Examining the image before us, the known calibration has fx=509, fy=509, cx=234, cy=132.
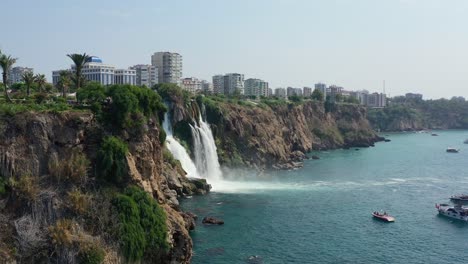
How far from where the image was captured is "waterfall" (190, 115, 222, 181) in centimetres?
8456

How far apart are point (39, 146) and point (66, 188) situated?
4.47 metres

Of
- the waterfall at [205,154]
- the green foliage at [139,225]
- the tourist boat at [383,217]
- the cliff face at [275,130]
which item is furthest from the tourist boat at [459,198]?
the green foliage at [139,225]

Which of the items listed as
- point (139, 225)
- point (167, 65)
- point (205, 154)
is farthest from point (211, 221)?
point (167, 65)

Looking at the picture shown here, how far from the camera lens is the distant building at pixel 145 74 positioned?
16988cm

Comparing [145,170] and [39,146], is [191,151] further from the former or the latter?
[39,146]

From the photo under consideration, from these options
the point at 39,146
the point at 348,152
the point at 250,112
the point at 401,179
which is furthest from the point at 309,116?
the point at 39,146

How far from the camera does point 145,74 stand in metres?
171

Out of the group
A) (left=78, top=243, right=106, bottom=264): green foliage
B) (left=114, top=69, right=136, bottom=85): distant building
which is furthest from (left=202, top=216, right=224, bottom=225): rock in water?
(left=114, top=69, right=136, bottom=85): distant building

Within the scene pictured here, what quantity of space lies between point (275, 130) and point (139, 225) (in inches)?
3103

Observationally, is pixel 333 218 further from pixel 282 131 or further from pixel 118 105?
pixel 282 131

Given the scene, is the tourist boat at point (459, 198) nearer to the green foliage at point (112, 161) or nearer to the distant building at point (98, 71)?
the green foliage at point (112, 161)

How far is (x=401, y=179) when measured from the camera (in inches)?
3553

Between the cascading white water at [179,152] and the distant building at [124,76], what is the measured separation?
76.5m

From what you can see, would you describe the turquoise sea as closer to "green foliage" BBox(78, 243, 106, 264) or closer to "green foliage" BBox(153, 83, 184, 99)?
"green foliage" BBox(78, 243, 106, 264)
